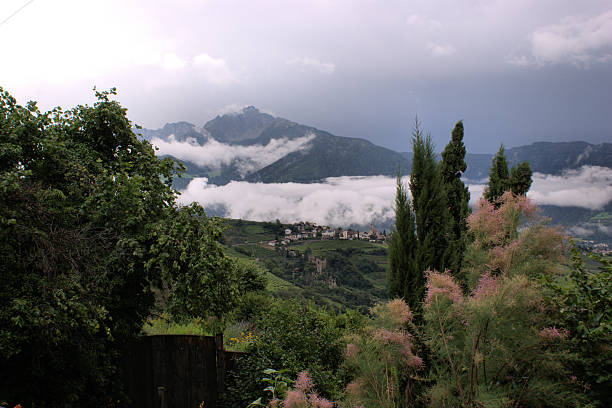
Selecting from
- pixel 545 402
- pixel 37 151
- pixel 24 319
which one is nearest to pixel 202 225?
pixel 24 319

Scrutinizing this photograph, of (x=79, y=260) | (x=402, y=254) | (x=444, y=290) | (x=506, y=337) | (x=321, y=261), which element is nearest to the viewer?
(x=506, y=337)

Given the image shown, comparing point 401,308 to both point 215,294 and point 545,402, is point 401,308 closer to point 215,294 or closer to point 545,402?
point 545,402

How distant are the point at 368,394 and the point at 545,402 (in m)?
1.35

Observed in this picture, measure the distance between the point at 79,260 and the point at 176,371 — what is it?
2.32m

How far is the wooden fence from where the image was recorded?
515 centimetres

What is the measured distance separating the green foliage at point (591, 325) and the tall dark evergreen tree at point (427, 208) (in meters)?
1.97

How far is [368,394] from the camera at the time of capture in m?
2.86

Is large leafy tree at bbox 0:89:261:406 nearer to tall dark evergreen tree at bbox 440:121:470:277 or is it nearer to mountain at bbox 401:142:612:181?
tall dark evergreen tree at bbox 440:121:470:277

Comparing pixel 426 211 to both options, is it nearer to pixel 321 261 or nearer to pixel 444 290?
pixel 444 290

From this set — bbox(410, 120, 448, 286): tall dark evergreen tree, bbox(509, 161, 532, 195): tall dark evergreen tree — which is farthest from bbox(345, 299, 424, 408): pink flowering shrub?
bbox(509, 161, 532, 195): tall dark evergreen tree

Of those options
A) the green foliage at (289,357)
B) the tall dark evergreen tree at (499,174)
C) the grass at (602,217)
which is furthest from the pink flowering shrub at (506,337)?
the grass at (602,217)

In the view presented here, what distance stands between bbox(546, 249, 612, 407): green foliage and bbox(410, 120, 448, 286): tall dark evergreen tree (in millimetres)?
1970

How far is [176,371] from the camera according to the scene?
5262 mm

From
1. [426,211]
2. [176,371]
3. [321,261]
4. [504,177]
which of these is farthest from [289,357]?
[321,261]
